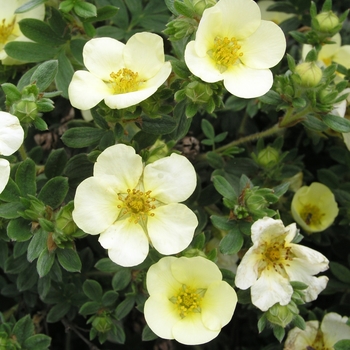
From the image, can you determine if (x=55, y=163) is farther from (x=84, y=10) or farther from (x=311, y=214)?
(x=311, y=214)

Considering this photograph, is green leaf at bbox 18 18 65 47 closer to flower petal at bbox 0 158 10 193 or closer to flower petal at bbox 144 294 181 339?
flower petal at bbox 0 158 10 193

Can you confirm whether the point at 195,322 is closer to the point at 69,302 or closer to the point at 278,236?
the point at 278,236

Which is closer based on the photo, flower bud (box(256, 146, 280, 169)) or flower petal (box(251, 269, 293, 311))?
flower petal (box(251, 269, 293, 311))

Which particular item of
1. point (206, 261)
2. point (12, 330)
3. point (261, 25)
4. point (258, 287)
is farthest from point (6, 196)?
point (261, 25)

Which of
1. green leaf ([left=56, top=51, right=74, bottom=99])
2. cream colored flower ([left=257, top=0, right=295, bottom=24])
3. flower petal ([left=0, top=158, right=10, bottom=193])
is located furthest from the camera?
cream colored flower ([left=257, top=0, right=295, bottom=24])

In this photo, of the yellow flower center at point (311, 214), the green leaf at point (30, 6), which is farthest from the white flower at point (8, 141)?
the yellow flower center at point (311, 214)

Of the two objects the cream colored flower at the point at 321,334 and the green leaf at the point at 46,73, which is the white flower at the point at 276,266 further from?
the green leaf at the point at 46,73

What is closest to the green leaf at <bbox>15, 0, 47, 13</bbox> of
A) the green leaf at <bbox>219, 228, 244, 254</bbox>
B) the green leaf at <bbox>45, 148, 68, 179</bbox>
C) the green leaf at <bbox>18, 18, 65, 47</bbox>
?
the green leaf at <bbox>18, 18, 65, 47</bbox>
